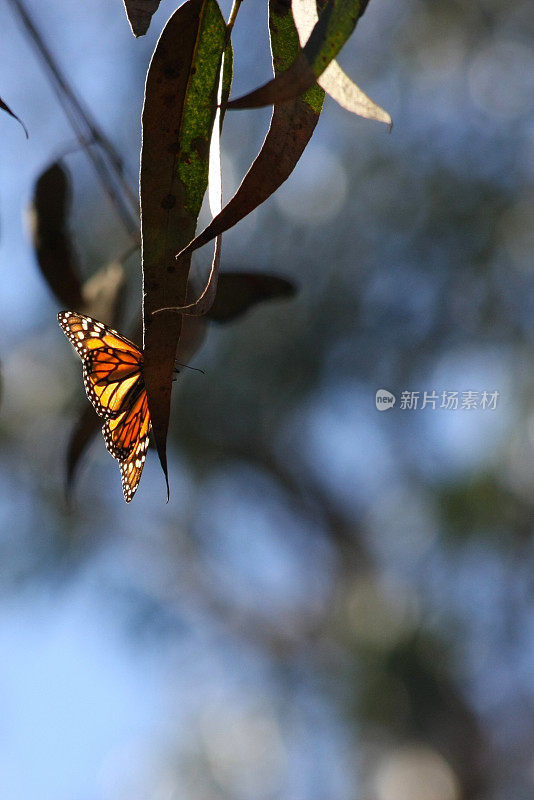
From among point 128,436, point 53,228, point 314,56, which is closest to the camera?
point 314,56

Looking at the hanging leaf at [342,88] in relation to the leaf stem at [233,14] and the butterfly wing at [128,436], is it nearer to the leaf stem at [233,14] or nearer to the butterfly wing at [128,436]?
the leaf stem at [233,14]

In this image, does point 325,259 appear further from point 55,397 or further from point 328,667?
point 328,667

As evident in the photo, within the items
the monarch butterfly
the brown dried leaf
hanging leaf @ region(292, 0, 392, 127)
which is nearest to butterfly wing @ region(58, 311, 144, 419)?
the monarch butterfly

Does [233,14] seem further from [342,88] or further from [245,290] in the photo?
[245,290]

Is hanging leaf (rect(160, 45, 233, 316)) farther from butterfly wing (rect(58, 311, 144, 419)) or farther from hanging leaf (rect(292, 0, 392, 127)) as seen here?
butterfly wing (rect(58, 311, 144, 419))

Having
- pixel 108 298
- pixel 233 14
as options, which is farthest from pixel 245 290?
pixel 233 14

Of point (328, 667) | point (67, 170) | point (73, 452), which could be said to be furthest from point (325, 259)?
point (73, 452)

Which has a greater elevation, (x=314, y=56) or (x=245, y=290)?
(x=314, y=56)

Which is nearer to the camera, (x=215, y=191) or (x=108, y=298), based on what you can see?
(x=215, y=191)
